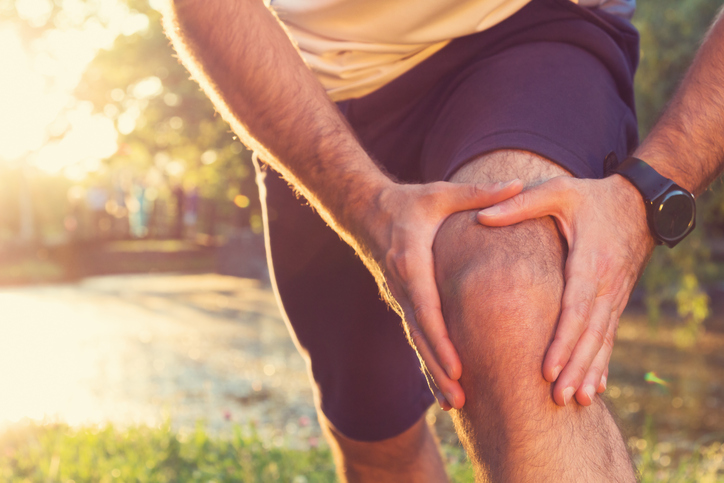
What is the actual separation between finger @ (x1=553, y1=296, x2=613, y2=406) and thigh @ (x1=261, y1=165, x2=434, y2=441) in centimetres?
74

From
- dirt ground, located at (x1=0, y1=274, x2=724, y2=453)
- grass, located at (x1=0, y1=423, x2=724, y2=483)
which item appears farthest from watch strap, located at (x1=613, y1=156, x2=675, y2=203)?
grass, located at (x1=0, y1=423, x2=724, y2=483)

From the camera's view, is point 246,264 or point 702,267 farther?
point 246,264

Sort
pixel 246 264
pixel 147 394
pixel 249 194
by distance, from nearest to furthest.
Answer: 1. pixel 147 394
2. pixel 246 264
3. pixel 249 194

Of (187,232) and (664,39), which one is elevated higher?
(664,39)

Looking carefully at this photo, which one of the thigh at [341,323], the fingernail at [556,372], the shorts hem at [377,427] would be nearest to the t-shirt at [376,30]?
the thigh at [341,323]

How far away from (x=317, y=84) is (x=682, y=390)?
6262 millimetres

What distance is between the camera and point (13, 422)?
12.9 ft

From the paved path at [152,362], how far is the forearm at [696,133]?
8.87 ft

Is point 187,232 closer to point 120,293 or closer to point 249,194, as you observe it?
point 249,194

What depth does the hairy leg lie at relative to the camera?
5.31 feet

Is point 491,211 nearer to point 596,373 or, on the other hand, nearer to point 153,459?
point 596,373

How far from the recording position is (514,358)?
79 centimetres

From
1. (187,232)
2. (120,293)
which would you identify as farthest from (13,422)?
(187,232)

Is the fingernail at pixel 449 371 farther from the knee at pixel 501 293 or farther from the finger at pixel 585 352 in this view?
the finger at pixel 585 352
